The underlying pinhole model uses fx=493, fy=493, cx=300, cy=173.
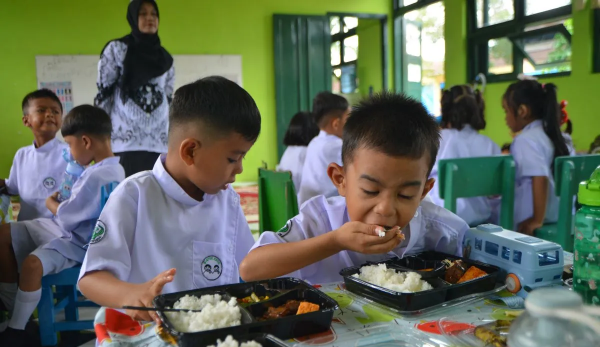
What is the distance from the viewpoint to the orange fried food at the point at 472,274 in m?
0.98

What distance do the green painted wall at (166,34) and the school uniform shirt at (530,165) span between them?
526 centimetres

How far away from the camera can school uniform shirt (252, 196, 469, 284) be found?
1.22m

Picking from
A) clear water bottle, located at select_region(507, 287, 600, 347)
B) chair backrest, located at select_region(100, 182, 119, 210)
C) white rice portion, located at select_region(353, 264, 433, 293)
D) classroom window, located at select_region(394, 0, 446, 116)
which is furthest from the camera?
classroom window, located at select_region(394, 0, 446, 116)

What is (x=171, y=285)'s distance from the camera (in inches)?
52.9

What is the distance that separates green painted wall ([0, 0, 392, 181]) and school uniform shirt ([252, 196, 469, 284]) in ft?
20.9

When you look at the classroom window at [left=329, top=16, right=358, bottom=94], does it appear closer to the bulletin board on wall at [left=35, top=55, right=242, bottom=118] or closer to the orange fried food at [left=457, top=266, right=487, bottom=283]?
the bulletin board on wall at [left=35, top=55, right=242, bottom=118]

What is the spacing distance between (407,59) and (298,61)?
1.87 m

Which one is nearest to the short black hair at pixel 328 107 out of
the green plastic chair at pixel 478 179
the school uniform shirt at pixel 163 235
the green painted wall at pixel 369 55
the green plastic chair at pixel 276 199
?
the green plastic chair at pixel 276 199

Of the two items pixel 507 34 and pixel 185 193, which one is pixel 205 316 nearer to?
pixel 185 193

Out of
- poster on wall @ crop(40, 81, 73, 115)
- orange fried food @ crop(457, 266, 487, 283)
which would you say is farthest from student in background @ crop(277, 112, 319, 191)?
poster on wall @ crop(40, 81, 73, 115)

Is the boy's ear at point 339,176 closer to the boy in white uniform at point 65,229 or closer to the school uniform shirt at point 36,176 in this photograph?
the boy in white uniform at point 65,229

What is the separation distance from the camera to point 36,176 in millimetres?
2967

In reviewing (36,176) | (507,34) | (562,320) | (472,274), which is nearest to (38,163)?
(36,176)

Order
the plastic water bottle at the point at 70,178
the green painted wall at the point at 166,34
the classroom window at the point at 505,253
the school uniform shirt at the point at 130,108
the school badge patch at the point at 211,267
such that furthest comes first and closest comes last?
the green painted wall at the point at 166,34 → the school uniform shirt at the point at 130,108 → the plastic water bottle at the point at 70,178 → the school badge patch at the point at 211,267 → the classroom window at the point at 505,253
